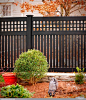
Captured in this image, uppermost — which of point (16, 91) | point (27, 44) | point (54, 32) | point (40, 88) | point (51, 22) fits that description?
point (51, 22)

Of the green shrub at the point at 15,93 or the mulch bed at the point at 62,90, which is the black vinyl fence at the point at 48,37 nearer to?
the mulch bed at the point at 62,90

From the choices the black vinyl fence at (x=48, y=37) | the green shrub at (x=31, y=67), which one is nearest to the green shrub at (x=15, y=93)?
the green shrub at (x=31, y=67)

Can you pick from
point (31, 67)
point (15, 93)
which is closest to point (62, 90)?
point (31, 67)

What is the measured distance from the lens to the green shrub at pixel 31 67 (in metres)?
3.90

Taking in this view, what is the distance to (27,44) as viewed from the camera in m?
4.98

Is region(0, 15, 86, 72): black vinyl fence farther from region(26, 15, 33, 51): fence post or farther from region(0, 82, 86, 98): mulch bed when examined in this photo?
region(0, 82, 86, 98): mulch bed

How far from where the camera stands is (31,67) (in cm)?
389

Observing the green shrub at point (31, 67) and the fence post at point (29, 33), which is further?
the fence post at point (29, 33)

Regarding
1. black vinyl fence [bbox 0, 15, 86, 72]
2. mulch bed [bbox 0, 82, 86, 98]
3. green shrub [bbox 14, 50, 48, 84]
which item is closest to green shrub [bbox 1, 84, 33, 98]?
mulch bed [bbox 0, 82, 86, 98]

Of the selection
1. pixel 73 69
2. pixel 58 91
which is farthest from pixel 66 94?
pixel 73 69

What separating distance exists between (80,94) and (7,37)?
294 centimetres

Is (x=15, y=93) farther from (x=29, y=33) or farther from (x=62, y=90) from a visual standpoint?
(x=29, y=33)

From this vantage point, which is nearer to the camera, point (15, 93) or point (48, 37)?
point (15, 93)

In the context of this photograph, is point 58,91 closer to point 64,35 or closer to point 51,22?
point 64,35
